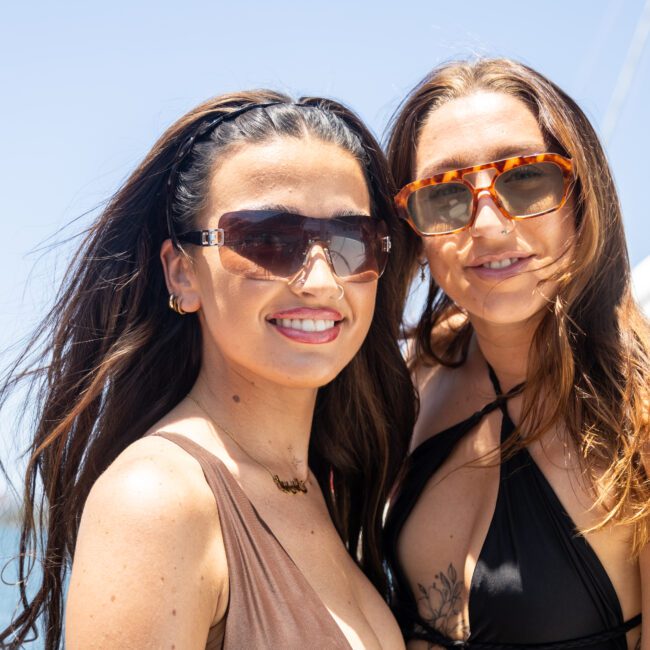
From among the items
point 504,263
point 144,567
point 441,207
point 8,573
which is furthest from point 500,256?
point 8,573

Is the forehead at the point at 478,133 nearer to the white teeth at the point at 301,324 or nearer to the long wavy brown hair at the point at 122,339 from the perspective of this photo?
the long wavy brown hair at the point at 122,339

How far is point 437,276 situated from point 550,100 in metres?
0.70

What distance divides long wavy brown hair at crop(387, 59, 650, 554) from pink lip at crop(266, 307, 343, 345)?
78 cm

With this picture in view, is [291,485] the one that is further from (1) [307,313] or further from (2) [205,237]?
(2) [205,237]

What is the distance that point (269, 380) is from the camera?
286 centimetres

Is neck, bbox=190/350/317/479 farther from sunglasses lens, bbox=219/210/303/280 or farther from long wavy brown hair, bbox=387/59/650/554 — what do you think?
long wavy brown hair, bbox=387/59/650/554

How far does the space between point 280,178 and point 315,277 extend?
306 mm

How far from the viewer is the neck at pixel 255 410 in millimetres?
2818

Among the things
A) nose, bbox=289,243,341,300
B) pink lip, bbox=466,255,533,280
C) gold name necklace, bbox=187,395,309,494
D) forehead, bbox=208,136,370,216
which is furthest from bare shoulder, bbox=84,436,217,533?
pink lip, bbox=466,255,533,280

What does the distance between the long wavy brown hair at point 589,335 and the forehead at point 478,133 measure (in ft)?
0.15

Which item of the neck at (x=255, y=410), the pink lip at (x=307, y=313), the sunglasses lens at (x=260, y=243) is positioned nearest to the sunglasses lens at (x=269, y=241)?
the sunglasses lens at (x=260, y=243)

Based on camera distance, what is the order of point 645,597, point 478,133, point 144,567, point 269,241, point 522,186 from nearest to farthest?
point 144,567 < point 269,241 < point 645,597 < point 522,186 < point 478,133

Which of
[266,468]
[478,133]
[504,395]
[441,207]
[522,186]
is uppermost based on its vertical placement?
[478,133]

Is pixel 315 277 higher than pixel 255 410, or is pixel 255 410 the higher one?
pixel 315 277
